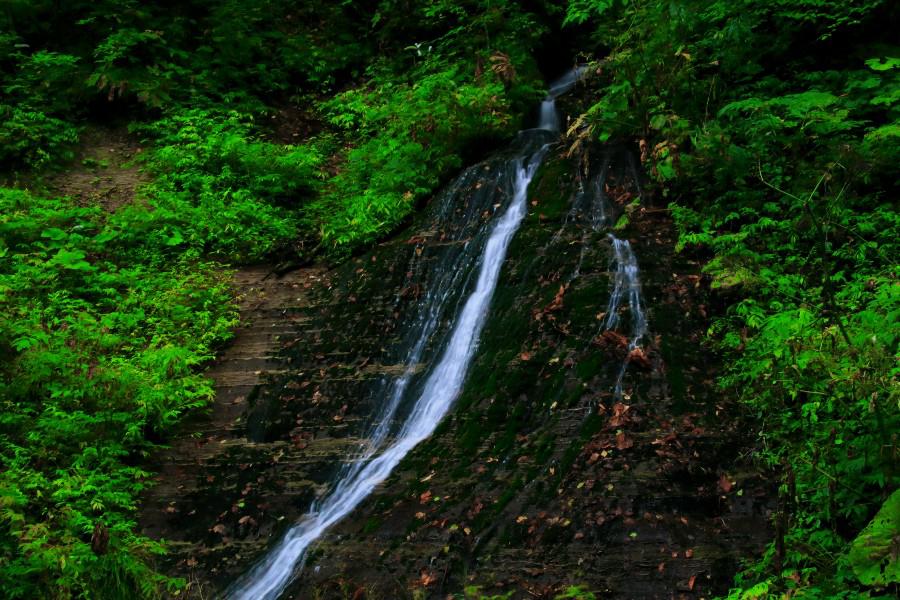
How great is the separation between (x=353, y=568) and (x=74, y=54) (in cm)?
1195

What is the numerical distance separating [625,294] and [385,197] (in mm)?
4585

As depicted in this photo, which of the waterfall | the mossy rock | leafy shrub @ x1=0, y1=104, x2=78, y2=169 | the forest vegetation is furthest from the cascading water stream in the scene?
leafy shrub @ x1=0, y1=104, x2=78, y2=169

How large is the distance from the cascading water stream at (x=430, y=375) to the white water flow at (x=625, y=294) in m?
1.48

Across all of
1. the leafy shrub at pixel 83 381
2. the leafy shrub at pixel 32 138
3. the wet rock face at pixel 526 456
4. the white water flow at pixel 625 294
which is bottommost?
the wet rock face at pixel 526 456

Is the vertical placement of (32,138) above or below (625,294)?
above

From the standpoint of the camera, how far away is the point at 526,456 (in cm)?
538

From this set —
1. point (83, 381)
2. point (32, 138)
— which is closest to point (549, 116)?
point (83, 381)

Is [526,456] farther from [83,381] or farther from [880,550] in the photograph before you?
[83,381]

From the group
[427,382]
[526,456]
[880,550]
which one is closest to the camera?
[880,550]

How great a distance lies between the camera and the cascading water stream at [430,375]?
538cm

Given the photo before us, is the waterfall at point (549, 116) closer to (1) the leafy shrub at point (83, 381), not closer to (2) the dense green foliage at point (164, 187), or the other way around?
(2) the dense green foliage at point (164, 187)

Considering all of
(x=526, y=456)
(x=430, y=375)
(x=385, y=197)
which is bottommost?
(x=526, y=456)

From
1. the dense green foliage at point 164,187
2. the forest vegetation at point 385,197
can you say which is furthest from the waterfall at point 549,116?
the dense green foliage at point 164,187

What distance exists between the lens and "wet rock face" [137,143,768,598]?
14.9ft
